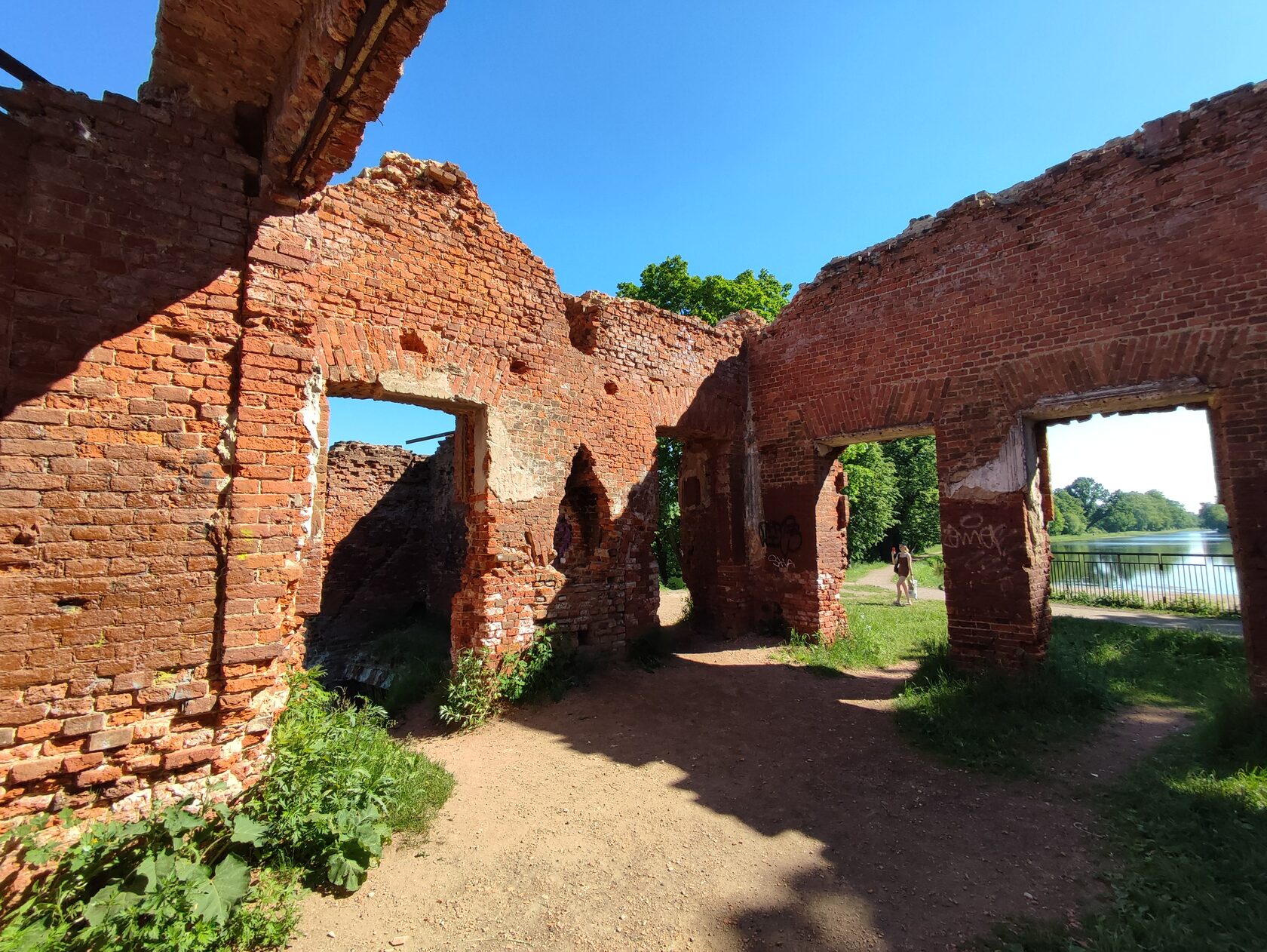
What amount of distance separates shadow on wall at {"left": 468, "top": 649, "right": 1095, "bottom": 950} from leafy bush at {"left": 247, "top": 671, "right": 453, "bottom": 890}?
1.69 meters

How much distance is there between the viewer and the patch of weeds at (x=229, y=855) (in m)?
2.46

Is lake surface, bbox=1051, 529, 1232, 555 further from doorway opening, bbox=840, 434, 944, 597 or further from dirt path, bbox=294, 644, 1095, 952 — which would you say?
dirt path, bbox=294, 644, 1095, 952

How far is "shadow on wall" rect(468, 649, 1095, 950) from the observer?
9.92 ft

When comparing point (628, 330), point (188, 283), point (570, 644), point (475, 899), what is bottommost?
point (475, 899)

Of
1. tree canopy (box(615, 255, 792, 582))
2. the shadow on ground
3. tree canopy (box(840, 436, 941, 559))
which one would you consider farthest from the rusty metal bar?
tree canopy (box(840, 436, 941, 559))

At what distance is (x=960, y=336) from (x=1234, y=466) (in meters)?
2.80

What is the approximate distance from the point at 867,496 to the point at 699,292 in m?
10.4

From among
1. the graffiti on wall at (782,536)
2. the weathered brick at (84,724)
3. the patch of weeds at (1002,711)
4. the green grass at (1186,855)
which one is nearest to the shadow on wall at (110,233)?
the weathered brick at (84,724)

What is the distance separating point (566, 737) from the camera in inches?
216

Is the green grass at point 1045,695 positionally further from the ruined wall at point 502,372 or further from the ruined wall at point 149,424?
the ruined wall at point 149,424

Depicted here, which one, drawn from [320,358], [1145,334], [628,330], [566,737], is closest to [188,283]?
[320,358]

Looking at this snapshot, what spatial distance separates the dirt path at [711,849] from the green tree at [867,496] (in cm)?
1640

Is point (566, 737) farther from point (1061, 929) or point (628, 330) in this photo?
point (628, 330)

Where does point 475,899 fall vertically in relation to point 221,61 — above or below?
below
